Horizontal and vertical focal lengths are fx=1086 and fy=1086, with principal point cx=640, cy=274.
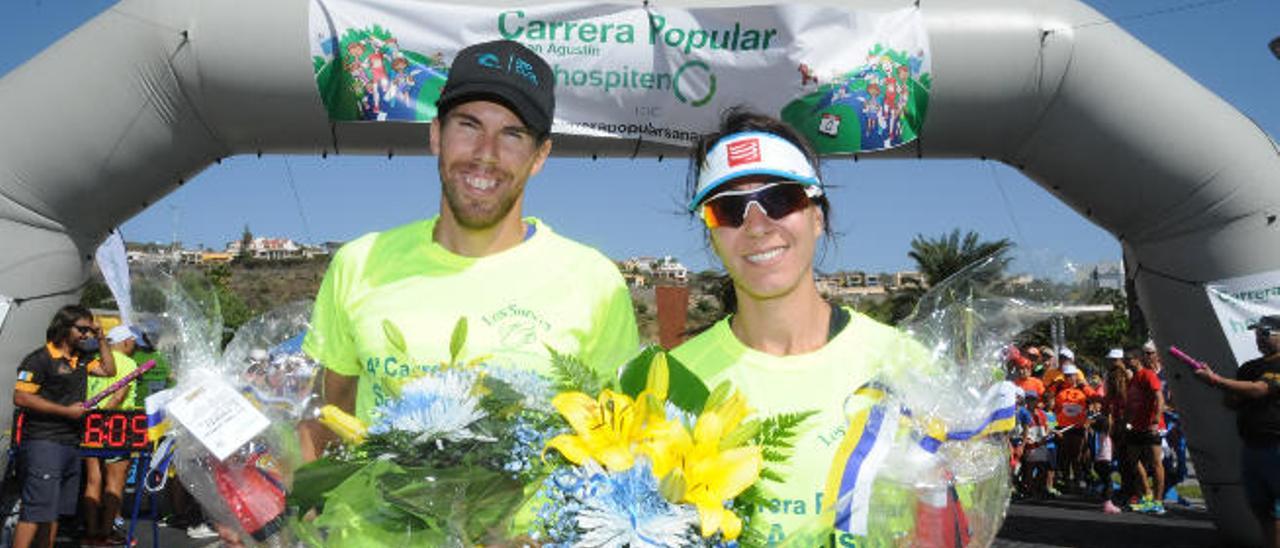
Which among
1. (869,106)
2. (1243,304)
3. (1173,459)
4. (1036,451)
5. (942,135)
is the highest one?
(869,106)

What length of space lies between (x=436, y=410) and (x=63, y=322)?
581cm

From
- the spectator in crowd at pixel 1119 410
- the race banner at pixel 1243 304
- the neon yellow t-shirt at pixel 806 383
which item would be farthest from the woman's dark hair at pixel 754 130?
the spectator in crowd at pixel 1119 410

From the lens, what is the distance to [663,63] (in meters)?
7.21

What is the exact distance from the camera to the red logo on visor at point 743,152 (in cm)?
210

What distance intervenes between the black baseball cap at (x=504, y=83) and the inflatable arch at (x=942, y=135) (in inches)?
186

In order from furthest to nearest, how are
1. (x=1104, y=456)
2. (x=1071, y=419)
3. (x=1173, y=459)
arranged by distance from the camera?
1. (x=1173, y=459)
2. (x=1071, y=419)
3. (x=1104, y=456)

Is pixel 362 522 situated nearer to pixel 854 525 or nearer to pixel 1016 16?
pixel 854 525

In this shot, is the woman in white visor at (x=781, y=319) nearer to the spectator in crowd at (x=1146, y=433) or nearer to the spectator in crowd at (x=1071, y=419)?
the spectator in crowd at (x=1146, y=433)

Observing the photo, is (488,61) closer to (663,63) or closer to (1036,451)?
(663,63)

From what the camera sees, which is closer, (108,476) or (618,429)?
(618,429)

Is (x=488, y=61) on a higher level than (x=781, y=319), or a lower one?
higher

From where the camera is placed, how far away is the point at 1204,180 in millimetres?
7055

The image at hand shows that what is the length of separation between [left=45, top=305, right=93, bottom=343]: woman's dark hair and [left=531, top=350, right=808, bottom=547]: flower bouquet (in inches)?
230

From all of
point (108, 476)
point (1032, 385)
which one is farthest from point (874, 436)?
point (1032, 385)
